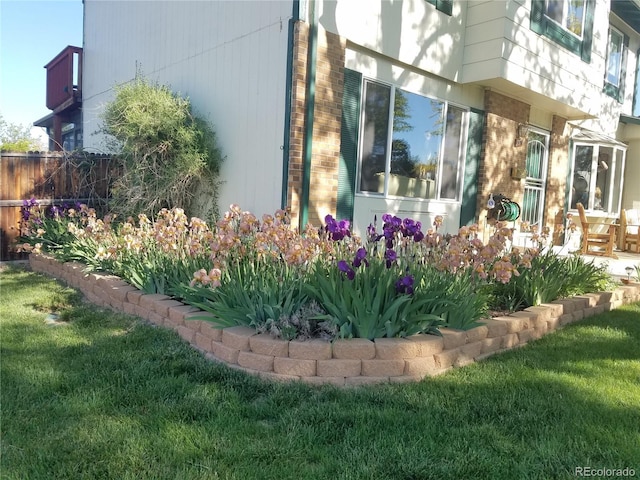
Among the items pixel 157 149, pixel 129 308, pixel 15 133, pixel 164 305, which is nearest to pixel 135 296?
pixel 129 308

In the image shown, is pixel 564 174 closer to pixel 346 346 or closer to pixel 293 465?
pixel 346 346

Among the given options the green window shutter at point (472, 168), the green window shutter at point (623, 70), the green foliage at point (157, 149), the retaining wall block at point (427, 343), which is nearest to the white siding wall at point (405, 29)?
the green window shutter at point (472, 168)

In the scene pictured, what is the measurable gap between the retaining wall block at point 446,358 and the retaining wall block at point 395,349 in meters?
0.22

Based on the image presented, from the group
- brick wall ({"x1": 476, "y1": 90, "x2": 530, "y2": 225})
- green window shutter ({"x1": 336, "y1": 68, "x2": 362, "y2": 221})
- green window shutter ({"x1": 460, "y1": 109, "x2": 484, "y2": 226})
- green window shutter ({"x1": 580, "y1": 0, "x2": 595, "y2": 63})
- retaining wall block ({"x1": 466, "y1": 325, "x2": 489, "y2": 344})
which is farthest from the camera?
green window shutter ({"x1": 580, "y1": 0, "x2": 595, "y2": 63})

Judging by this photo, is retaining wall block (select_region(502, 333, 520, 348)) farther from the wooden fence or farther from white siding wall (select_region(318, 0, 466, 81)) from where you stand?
the wooden fence

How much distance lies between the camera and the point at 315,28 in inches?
234

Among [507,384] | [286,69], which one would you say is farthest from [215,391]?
[286,69]

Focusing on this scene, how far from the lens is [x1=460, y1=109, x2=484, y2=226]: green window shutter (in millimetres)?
8617

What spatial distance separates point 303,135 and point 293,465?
455cm

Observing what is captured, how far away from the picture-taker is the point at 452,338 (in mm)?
3348

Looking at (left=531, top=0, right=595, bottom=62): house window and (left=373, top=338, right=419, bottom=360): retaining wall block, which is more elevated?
(left=531, top=0, right=595, bottom=62): house window

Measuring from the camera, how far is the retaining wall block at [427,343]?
3.12 meters

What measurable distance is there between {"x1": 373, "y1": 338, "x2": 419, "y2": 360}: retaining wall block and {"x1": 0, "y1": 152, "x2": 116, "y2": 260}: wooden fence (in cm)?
668

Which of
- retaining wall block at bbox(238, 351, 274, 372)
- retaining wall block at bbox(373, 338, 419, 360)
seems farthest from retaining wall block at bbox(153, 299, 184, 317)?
retaining wall block at bbox(373, 338, 419, 360)
